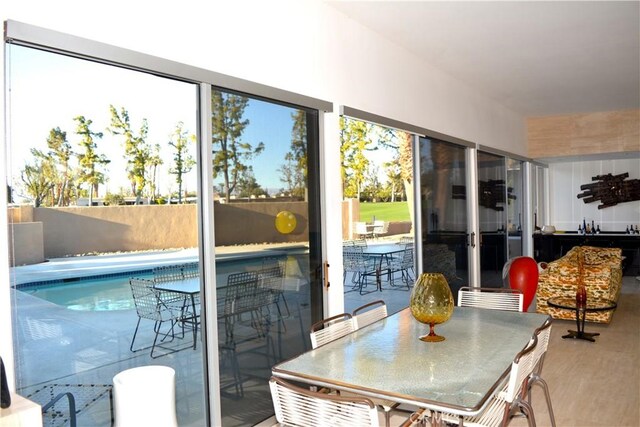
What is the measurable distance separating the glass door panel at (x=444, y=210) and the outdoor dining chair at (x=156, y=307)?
337 centimetres

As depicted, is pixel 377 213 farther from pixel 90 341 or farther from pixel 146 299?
pixel 90 341

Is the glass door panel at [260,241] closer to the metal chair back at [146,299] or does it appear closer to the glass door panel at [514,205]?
the metal chair back at [146,299]

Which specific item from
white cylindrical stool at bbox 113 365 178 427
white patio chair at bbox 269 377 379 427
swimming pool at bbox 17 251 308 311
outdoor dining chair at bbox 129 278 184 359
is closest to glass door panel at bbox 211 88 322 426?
outdoor dining chair at bbox 129 278 184 359

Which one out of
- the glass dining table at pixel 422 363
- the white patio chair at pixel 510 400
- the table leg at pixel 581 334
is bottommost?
the table leg at pixel 581 334

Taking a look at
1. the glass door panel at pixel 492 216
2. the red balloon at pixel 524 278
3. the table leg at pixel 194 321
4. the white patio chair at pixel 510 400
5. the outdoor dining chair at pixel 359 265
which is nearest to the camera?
the white patio chair at pixel 510 400

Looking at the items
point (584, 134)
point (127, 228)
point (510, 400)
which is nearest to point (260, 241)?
point (127, 228)

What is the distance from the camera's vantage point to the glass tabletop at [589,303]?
582 cm

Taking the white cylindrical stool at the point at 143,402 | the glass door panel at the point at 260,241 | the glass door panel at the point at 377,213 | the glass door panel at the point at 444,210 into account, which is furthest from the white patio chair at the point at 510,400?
the glass door panel at the point at 377,213

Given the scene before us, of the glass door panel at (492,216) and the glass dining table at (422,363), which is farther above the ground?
the glass door panel at (492,216)

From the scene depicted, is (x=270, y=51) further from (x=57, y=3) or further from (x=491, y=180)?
(x=491, y=180)

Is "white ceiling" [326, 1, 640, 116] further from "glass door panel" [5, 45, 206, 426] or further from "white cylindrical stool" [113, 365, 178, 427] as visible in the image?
"white cylindrical stool" [113, 365, 178, 427]

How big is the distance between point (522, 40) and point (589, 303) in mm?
3226

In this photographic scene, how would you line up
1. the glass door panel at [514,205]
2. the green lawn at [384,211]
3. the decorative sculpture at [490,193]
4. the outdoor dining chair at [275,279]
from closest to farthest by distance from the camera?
the outdoor dining chair at [275,279] → the green lawn at [384,211] → the decorative sculpture at [490,193] → the glass door panel at [514,205]

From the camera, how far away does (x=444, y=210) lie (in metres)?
6.16
